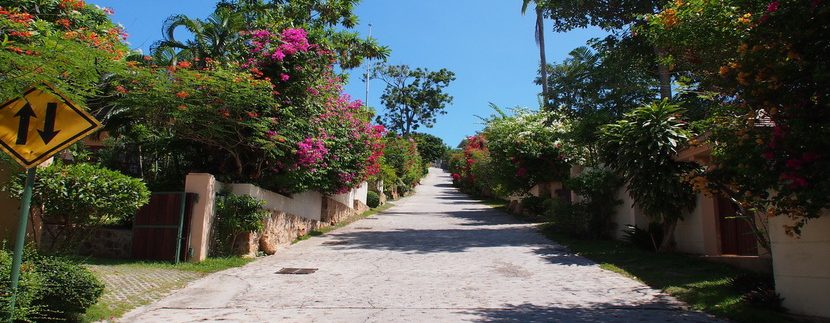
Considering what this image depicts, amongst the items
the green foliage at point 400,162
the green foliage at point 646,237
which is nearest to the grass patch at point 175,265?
the green foliage at point 646,237

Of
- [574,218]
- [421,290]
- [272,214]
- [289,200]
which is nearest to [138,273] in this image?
[272,214]

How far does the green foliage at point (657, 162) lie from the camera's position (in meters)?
11.6

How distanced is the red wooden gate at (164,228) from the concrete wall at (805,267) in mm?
10051

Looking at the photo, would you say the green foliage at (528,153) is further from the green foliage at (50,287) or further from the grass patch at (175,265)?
the green foliage at (50,287)

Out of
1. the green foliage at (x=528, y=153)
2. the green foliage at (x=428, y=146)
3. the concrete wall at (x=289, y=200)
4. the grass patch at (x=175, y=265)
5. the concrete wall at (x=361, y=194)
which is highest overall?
the green foliage at (x=428, y=146)

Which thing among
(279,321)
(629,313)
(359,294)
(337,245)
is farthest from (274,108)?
(629,313)

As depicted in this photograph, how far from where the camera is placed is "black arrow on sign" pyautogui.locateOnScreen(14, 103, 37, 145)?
515 cm

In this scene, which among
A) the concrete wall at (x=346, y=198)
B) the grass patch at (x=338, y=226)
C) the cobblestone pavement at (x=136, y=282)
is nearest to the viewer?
the cobblestone pavement at (x=136, y=282)

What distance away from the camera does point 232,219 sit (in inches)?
474

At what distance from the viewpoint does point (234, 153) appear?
13180mm

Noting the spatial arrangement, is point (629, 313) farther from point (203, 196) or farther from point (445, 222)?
point (445, 222)

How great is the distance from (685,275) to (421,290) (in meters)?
4.65

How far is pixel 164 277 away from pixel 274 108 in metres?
4.60

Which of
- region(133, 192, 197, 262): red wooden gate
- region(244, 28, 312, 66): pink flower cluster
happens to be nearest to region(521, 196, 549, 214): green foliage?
region(244, 28, 312, 66): pink flower cluster
